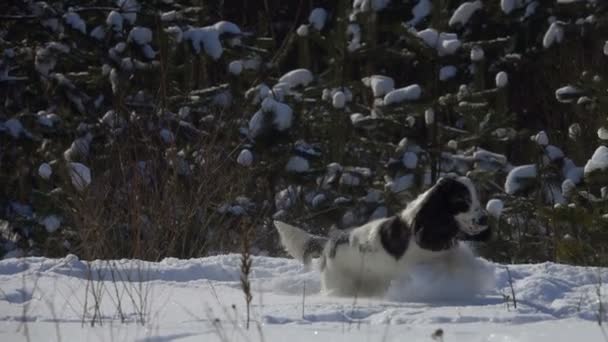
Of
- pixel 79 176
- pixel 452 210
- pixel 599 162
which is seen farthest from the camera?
pixel 79 176

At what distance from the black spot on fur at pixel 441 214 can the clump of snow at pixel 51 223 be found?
769cm

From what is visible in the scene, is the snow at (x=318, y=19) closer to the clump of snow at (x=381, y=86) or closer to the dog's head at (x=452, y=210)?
the clump of snow at (x=381, y=86)

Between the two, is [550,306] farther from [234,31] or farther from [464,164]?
[234,31]

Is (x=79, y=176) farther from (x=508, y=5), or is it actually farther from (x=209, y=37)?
(x=508, y=5)

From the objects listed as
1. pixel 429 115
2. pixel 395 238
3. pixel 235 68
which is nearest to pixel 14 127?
pixel 235 68

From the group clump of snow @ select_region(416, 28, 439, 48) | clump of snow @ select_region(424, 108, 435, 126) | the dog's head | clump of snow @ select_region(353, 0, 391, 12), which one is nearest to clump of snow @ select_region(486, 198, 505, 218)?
clump of snow @ select_region(424, 108, 435, 126)

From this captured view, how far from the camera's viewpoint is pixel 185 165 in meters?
12.9

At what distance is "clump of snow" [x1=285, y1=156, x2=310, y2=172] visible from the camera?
583 inches

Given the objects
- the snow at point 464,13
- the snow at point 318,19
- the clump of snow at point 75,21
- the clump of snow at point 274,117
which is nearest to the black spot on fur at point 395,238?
the clump of snow at point 274,117

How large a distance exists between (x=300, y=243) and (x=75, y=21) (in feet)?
25.2

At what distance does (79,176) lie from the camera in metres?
12.0

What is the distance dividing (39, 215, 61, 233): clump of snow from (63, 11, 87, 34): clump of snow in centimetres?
271

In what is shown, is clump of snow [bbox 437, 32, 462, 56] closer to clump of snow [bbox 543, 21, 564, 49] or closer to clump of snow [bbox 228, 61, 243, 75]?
clump of snow [bbox 543, 21, 564, 49]

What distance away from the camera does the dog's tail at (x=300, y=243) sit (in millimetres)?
8359
